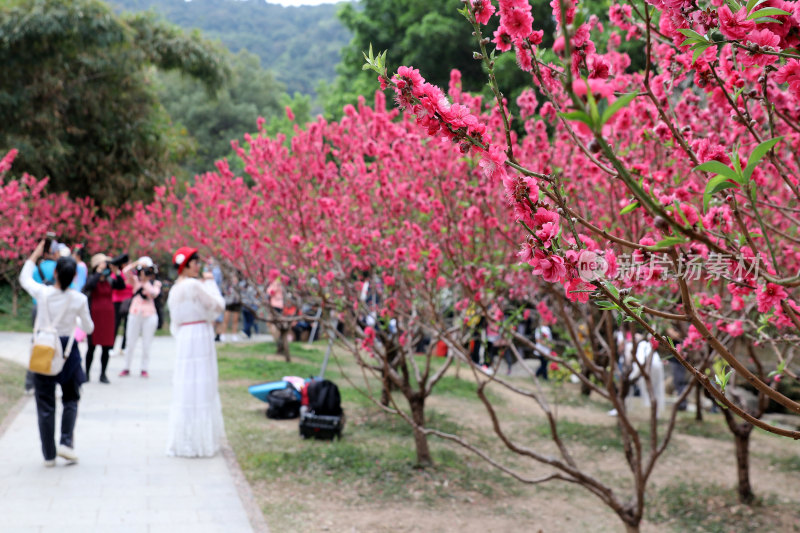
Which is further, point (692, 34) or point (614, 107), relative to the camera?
point (692, 34)

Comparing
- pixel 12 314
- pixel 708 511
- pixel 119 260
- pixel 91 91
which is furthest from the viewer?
pixel 12 314

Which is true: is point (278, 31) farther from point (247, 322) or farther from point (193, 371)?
point (193, 371)

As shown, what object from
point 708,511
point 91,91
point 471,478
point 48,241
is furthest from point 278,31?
point 708,511

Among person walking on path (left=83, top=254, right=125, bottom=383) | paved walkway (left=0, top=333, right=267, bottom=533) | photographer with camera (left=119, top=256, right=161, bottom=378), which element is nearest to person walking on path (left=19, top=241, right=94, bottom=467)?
paved walkway (left=0, top=333, right=267, bottom=533)

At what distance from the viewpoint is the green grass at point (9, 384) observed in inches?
287

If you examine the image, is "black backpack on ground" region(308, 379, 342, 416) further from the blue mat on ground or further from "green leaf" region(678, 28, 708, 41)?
"green leaf" region(678, 28, 708, 41)

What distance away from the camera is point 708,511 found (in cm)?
578

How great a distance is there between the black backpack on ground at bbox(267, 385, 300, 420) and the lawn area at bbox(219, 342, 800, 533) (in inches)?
5.9

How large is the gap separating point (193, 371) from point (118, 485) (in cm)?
130

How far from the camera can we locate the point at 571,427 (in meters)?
8.74

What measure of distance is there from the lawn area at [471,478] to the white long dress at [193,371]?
0.47 m

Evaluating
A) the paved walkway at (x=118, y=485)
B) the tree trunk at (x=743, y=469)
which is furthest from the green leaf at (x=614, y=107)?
the tree trunk at (x=743, y=469)

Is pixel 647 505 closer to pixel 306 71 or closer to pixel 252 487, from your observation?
pixel 252 487

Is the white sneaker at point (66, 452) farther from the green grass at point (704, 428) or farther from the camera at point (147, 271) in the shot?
the green grass at point (704, 428)
